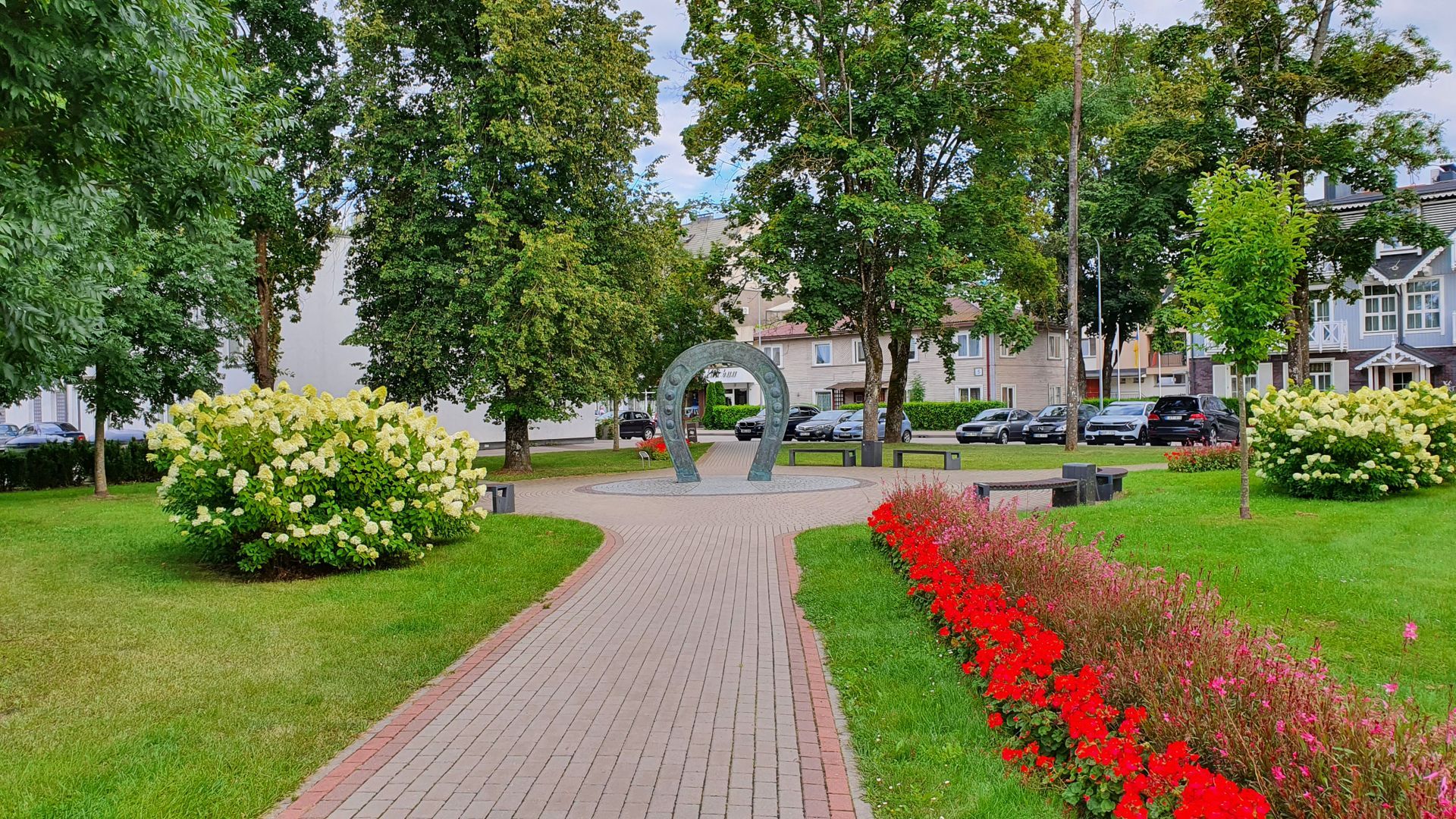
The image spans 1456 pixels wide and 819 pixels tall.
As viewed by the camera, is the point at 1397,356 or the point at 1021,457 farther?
the point at 1397,356

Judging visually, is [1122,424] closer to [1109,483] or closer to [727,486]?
[727,486]

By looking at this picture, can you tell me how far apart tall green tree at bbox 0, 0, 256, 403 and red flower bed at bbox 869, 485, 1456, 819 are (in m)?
5.83

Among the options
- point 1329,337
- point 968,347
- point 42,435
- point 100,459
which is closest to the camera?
point 100,459

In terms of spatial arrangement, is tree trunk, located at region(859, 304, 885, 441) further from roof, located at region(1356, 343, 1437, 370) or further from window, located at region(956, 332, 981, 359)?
roof, located at region(1356, 343, 1437, 370)

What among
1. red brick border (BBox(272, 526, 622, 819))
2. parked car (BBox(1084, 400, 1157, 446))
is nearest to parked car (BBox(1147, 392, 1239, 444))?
parked car (BBox(1084, 400, 1157, 446))

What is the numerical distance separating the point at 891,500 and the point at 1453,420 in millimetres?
9280

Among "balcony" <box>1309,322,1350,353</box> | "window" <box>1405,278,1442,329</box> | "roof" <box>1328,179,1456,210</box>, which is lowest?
"balcony" <box>1309,322,1350,353</box>

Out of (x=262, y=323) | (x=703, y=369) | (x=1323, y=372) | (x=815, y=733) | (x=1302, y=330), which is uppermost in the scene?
(x=262, y=323)

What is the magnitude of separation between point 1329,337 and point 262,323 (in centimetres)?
4462

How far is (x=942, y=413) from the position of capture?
53688mm

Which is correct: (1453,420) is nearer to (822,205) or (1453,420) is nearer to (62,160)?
(62,160)

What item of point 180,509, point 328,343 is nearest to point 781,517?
point 180,509

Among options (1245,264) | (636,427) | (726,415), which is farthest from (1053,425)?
(726,415)

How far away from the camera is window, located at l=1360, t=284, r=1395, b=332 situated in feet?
140
